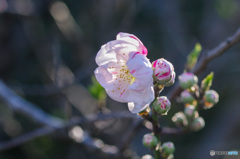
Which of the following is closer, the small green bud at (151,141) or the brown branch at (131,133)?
the small green bud at (151,141)

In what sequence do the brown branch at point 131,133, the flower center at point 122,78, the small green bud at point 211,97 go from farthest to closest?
the brown branch at point 131,133, the small green bud at point 211,97, the flower center at point 122,78

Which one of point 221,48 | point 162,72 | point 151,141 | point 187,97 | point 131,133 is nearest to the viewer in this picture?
point 162,72

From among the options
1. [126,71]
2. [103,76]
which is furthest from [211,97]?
[103,76]

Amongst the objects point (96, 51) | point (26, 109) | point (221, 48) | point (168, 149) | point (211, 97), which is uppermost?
point (96, 51)

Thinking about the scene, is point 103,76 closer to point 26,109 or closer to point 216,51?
point 216,51

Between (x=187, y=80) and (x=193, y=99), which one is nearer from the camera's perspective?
(x=187, y=80)

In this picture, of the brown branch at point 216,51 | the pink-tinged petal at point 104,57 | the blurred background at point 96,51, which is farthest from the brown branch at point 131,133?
the blurred background at point 96,51

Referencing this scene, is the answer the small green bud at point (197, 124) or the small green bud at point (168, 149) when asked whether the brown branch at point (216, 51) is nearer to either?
the small green bud at point (197, 124)

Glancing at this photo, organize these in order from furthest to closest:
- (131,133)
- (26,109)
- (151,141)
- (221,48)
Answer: (26,109) < (131,133) < (221,48) < (151,141)
